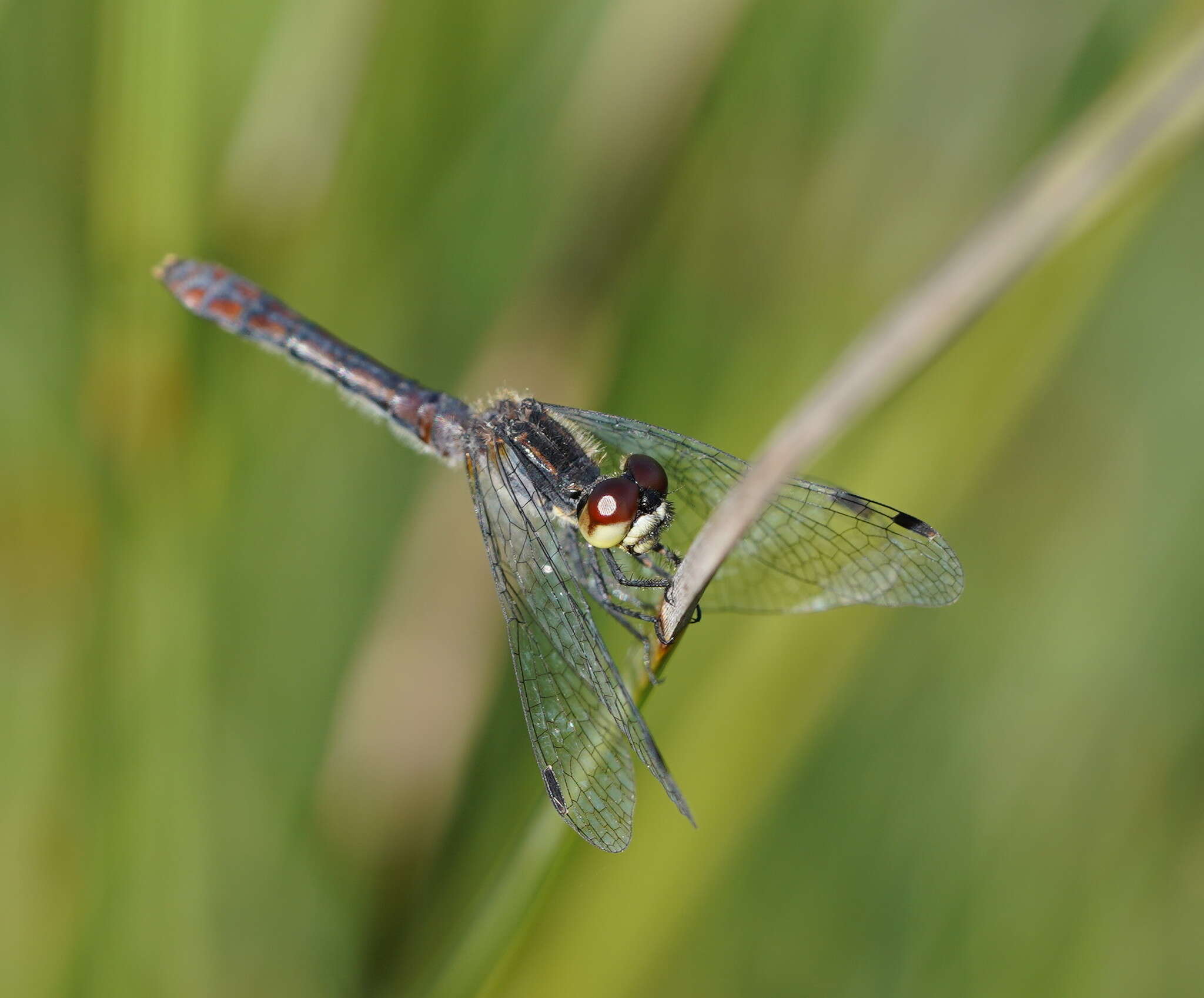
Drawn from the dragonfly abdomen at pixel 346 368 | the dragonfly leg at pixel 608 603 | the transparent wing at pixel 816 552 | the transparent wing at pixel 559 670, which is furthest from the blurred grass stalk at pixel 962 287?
the dragonfly abdomen at pixel 346 368

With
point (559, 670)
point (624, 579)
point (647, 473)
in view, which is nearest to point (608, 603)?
point (624, 579)

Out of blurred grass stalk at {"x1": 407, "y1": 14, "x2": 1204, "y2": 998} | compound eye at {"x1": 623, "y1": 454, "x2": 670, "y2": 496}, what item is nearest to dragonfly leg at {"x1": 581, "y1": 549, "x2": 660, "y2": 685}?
compound eye at {"x1": 623, "y1": 454, "x2": 670, "y2": 496}

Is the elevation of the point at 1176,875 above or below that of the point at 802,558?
below

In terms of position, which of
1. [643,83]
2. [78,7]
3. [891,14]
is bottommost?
[78,7]

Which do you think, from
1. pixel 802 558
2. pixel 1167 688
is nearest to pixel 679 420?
pixel 802 558

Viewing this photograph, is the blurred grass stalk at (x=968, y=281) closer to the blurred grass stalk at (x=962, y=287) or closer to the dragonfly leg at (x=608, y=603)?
the blurred grass stalk at (x=962, y=287)

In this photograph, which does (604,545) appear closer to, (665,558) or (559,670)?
(665,558)

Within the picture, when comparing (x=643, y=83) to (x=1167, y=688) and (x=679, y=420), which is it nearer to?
(x=679, y=420)
